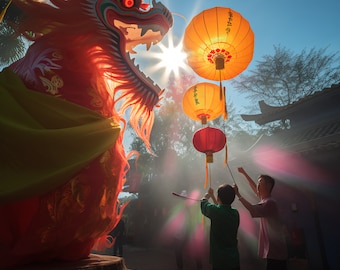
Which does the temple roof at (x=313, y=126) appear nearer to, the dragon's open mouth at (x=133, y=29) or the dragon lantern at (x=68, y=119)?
the dragon's open mouth at (x=133, y=29)

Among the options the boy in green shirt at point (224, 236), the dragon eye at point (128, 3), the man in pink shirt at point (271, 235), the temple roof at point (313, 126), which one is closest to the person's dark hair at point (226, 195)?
the boy in green shirt at point (224, 236)

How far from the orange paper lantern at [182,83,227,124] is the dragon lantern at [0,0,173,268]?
182cm

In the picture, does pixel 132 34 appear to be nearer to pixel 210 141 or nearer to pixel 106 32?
pixel 106 32

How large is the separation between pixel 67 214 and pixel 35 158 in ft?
1.24

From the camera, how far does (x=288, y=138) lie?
7359 mm

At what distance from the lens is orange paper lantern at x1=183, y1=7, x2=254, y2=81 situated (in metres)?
3.30

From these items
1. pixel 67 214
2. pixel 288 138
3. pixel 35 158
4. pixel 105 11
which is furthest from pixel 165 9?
pixel 288 138

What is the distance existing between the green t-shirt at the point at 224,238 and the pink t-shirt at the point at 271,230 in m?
0.40

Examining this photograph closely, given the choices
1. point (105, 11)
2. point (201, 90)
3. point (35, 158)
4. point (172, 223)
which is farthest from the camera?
point (172, 223)

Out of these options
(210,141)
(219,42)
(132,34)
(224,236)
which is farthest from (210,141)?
(132,34)

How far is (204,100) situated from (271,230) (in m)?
2.05

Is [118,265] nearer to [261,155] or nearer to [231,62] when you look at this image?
[231,62]

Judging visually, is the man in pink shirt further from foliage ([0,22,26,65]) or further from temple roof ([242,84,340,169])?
foliage ([0,22,26,65])

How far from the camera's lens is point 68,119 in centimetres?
167
